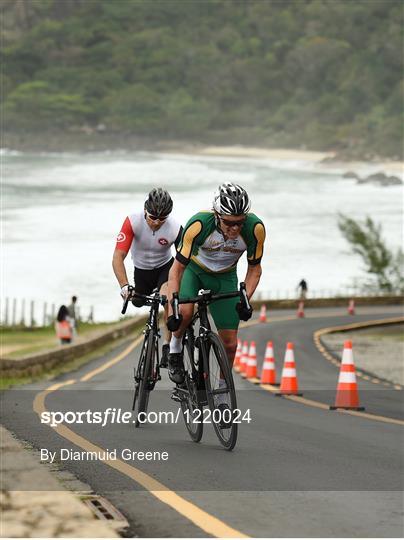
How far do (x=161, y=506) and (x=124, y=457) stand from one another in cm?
231

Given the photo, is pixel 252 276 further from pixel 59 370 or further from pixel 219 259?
pixel 59 370

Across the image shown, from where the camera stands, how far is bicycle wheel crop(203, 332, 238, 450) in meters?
9.47

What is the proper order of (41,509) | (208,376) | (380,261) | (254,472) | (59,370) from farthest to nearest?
1. (380,261)
2. (59,370)
3. (208,376)
4. (254,472)
5. (41,509)

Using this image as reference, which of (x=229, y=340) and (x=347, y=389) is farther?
(x=347, y=389)

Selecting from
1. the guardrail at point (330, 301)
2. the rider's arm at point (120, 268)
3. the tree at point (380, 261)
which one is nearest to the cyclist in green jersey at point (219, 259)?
the rider's arm at point (120, 268)

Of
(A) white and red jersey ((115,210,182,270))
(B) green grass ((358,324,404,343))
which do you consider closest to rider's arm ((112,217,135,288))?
(A) white and red jersey ((115,210,182,270))

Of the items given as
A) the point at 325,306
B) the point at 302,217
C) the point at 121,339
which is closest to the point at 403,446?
the point at 121,339

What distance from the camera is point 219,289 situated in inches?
395

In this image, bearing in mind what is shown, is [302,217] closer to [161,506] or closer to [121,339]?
[121,339]

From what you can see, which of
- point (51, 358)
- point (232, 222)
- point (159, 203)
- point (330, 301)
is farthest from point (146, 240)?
point (330, 301)

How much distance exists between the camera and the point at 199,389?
10047mm

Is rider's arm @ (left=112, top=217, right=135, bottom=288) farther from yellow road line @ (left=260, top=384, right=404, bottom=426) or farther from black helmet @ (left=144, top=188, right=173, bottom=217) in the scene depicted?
yellow road line @ (left=260, top=384, right=404, bottom=426)

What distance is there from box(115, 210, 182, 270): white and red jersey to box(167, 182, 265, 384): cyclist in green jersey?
1.94ft

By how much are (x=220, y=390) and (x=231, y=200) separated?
1.43 m
